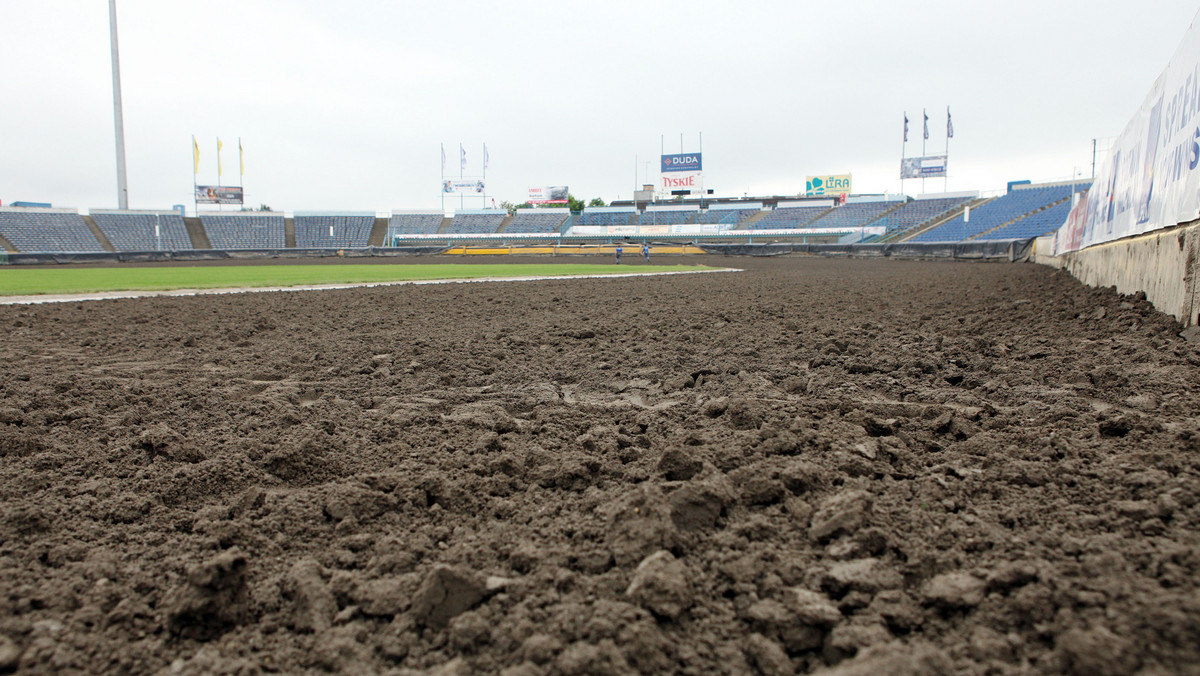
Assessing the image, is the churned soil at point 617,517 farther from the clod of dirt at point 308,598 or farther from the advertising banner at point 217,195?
the advertising banner at point 217,195

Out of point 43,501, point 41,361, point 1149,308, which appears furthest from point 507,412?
point 1149,308

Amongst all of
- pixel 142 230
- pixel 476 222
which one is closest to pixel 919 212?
pixel 476 222

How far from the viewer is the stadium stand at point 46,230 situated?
52.2 metres

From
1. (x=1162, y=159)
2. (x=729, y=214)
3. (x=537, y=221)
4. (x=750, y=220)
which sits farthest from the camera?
(x=537, y=221)

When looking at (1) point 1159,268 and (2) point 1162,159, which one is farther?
(2) point 1162,159

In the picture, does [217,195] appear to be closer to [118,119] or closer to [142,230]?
[142,230]

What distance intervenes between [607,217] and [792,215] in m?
19.8

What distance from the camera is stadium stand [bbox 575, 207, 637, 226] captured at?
6950 cm

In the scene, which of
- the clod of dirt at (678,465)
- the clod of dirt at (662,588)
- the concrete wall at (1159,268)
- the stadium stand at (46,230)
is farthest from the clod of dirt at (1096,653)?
the stadium stand at (46,230)

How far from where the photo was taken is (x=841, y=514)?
229 centimetres

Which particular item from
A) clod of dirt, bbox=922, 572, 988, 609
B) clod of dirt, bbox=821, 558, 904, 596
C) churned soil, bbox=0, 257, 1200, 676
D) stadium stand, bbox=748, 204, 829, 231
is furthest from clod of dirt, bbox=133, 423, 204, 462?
stadium stand, bbox=748, 204, 829, 231

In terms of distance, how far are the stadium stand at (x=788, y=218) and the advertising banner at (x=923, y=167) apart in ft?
27.2

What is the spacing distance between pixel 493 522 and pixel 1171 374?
4.12 m

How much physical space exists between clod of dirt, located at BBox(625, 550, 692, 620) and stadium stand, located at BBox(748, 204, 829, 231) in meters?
61.3
